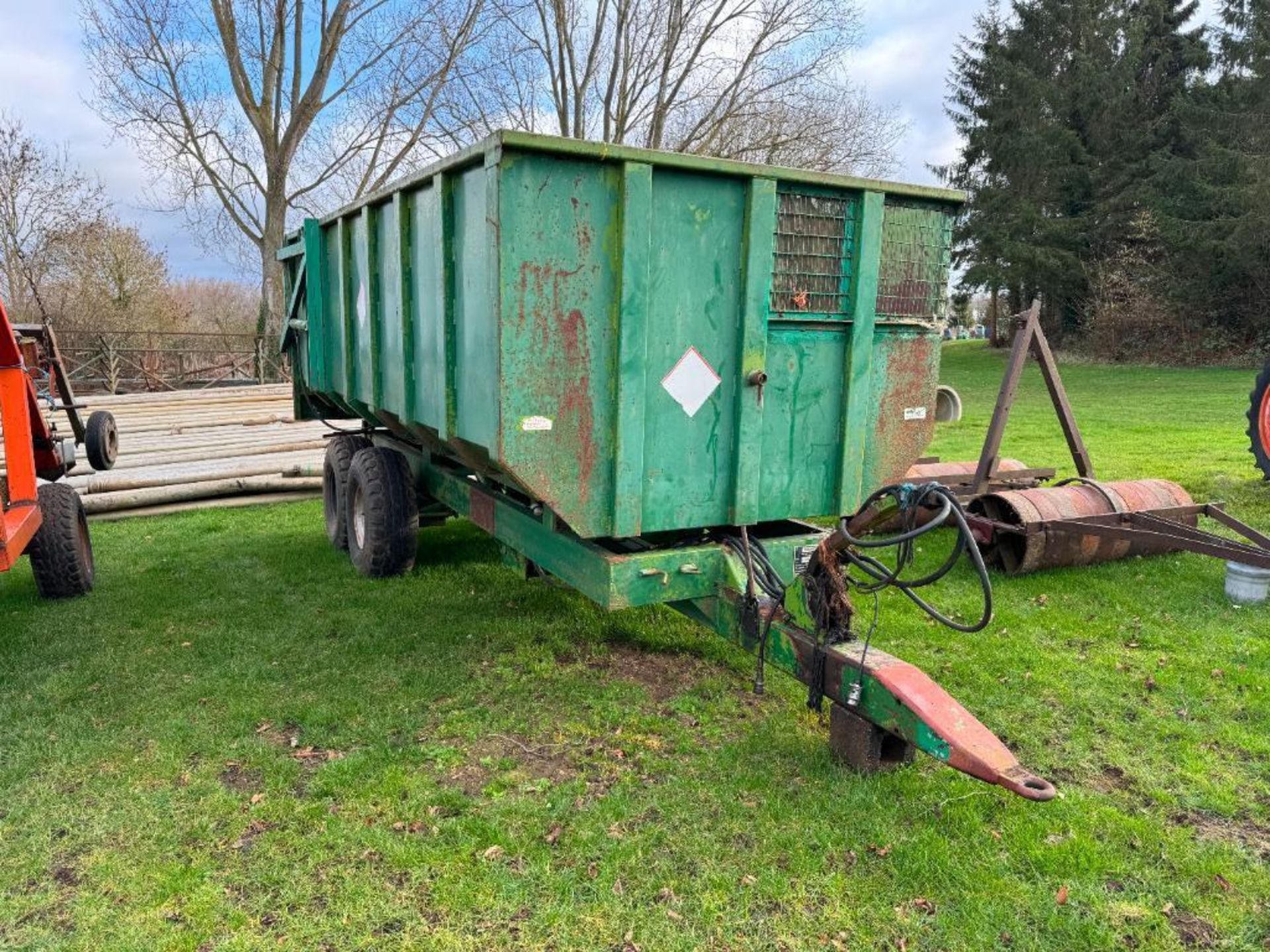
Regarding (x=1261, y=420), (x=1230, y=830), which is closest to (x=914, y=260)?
(x=1230, y=830)

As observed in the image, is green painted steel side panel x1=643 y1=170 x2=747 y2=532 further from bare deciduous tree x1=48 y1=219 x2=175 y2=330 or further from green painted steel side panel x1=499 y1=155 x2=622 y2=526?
bare deciduous tree x1=48 y1=219 x2=175 y2=330

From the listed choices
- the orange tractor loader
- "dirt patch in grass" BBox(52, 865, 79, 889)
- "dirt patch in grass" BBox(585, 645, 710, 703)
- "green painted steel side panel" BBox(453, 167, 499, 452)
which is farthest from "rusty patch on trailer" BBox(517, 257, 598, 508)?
the orange tractor loader

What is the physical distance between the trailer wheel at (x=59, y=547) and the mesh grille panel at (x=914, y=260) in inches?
198

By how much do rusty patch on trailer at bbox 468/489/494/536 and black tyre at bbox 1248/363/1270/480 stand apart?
5949 millimetres

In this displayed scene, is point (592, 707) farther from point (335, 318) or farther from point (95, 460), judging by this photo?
point (95, 460)

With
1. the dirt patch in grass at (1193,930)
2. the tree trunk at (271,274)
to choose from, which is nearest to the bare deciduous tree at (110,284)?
the tree trunk at (271,274)

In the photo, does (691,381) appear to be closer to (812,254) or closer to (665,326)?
(665,326)

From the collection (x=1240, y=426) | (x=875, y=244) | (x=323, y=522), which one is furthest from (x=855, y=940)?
(x=1240, y=426)

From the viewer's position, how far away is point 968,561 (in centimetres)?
648

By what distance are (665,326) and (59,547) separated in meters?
4.33

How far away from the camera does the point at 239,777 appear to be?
3.54 m

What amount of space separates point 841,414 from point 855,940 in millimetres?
2157

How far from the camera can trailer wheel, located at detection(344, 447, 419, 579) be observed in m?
5.93

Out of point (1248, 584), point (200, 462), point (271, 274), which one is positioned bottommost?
point (200, 462)
